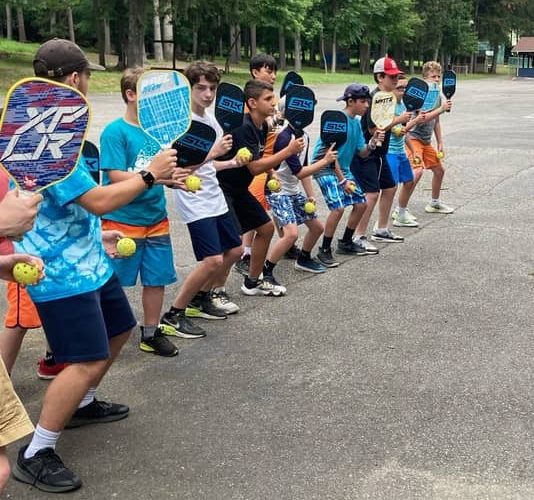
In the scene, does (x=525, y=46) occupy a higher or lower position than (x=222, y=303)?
higher

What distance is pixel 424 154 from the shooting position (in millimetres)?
8344

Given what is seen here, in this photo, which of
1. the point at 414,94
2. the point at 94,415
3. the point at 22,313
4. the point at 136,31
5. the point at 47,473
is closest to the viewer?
the point at 47,473

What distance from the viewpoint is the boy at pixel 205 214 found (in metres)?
4.33

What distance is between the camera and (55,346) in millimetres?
2869

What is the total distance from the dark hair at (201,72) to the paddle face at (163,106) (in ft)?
2.34

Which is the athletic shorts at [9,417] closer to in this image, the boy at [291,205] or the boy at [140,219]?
the boy at [140,219]

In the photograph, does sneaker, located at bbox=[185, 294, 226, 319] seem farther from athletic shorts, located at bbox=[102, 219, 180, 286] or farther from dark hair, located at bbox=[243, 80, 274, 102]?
dark hair, located at bbox=[243, 80, 274, 102]

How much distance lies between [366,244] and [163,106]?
3.86 metres

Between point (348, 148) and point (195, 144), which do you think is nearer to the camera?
point (195, 144)

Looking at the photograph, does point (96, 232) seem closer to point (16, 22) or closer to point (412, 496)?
point (412, 496)

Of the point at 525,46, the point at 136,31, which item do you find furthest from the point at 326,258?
the point at 525,46

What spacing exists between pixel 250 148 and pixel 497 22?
77523 millimetres

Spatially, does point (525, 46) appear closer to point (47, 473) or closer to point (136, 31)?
point (136, 31)

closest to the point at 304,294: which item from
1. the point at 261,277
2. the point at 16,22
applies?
the point at 261,277
